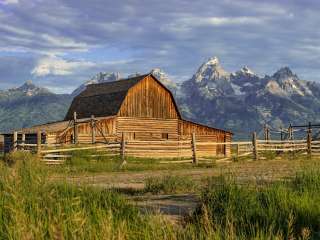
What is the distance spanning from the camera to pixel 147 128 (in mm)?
50562

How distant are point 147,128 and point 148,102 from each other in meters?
2.62

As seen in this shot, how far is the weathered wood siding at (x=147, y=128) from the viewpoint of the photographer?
160 feet

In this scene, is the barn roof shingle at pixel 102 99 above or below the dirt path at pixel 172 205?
above

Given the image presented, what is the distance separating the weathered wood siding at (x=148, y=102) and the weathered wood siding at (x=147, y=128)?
1.57ft

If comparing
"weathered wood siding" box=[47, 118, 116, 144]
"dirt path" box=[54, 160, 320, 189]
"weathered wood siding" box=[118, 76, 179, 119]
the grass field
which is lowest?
"dirt path" box=[54, 160, 320, 189]

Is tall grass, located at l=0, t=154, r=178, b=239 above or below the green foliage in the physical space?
above

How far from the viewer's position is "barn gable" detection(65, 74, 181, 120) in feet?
166

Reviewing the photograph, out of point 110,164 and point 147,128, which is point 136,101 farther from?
point 110,164

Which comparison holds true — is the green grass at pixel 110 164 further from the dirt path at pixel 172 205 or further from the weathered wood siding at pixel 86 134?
the weathered wood siding at pixel 86 134

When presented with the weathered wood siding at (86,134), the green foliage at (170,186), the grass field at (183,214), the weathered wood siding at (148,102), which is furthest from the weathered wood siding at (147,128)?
the grass field at (183,214)

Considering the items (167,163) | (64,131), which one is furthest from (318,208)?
(64,131)

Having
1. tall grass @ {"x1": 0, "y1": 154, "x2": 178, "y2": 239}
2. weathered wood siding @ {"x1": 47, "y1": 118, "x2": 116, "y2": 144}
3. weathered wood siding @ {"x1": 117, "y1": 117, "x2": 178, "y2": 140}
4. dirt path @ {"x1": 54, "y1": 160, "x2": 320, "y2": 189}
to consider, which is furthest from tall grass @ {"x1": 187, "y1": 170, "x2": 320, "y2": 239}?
weathered wood siding @ {"x1": 117, "y1": 117, "x2": 178, "y2": 140}

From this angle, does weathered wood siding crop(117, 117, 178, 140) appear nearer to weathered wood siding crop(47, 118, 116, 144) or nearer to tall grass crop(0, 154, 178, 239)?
weathered wood siding crop(47, 118, 116, 144)

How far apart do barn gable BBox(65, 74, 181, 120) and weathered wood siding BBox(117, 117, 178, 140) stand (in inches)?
20.9
